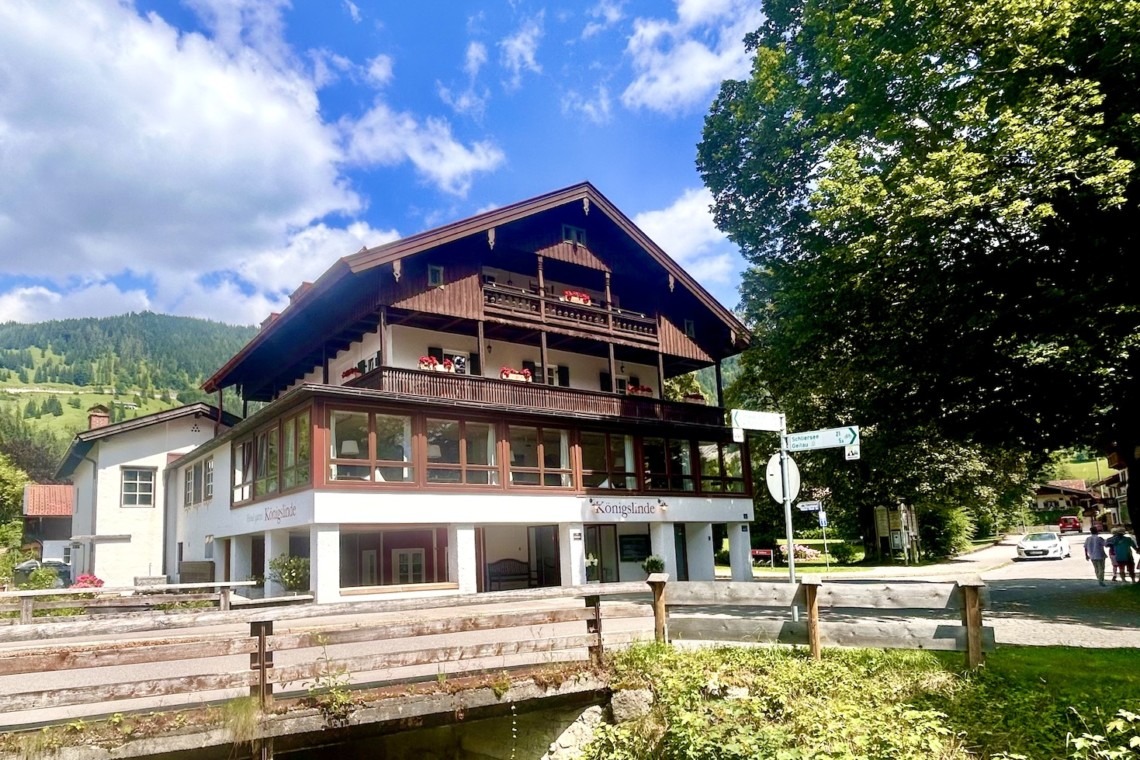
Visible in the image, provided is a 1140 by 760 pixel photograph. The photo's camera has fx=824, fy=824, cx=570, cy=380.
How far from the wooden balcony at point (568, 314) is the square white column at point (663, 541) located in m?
6.84

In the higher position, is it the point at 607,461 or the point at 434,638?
the point at 607,461

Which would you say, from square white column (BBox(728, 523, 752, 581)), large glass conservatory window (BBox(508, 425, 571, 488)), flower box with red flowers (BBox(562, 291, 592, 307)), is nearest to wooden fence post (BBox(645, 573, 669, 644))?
large glass conservatory window (BBox(508, 425, 571, 488))

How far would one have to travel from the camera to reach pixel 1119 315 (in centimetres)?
1551

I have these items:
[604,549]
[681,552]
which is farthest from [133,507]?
[681,552]

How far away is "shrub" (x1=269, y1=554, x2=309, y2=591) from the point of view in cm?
2203

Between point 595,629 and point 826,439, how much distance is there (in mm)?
5012

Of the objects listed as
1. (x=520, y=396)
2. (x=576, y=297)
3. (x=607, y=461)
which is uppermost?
(x=576, y=297)

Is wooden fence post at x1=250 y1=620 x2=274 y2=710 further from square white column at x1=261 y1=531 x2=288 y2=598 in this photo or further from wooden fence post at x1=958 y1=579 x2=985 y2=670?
square white column at x1=261 y1=531 x2=288 y2=598

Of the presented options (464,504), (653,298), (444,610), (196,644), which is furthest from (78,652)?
(653,298)

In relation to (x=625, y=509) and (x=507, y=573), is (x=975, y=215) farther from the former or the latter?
(x=507, y=573)

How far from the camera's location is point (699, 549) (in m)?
29.8

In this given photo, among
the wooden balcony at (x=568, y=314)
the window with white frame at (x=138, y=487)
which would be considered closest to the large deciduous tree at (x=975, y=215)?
the wooden balcony at (x=568, y=314)

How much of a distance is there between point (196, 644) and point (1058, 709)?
810cm

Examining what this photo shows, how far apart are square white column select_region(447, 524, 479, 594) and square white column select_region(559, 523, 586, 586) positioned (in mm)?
3399
